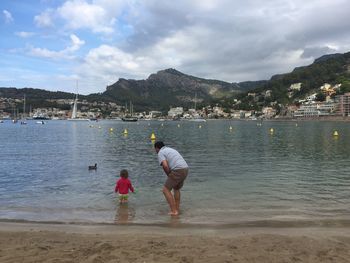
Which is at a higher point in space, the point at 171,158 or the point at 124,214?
the point at 171,158

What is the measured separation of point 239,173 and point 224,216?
11.7 m

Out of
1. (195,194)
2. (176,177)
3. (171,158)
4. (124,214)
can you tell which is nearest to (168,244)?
(176,177)

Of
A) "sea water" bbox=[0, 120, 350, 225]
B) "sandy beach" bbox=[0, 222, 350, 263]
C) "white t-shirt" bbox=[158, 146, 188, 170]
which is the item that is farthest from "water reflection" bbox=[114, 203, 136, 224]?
"white t-shirt" bbox=[158, 146, 188, 170]

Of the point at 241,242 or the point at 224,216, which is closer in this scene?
the point at 241,242

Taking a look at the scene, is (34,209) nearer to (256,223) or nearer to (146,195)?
(146,195)

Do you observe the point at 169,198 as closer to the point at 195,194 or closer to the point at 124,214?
the point at 124,214

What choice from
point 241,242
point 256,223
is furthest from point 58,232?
point 256,223

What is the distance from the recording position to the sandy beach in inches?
355

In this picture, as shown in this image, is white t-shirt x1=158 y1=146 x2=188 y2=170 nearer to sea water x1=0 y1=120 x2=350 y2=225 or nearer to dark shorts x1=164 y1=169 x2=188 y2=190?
dark shorts x1=164 y1=169 x2=188 y2=190

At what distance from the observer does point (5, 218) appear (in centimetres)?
1399

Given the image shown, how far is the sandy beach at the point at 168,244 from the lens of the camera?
901 cm

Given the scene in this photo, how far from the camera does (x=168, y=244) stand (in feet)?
33.1

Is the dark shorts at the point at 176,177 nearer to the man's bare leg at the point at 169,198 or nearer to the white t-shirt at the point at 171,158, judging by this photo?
the white t-shirt at the point at 171,158

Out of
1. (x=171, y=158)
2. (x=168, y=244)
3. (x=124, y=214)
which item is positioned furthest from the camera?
(x=124, y=214)
